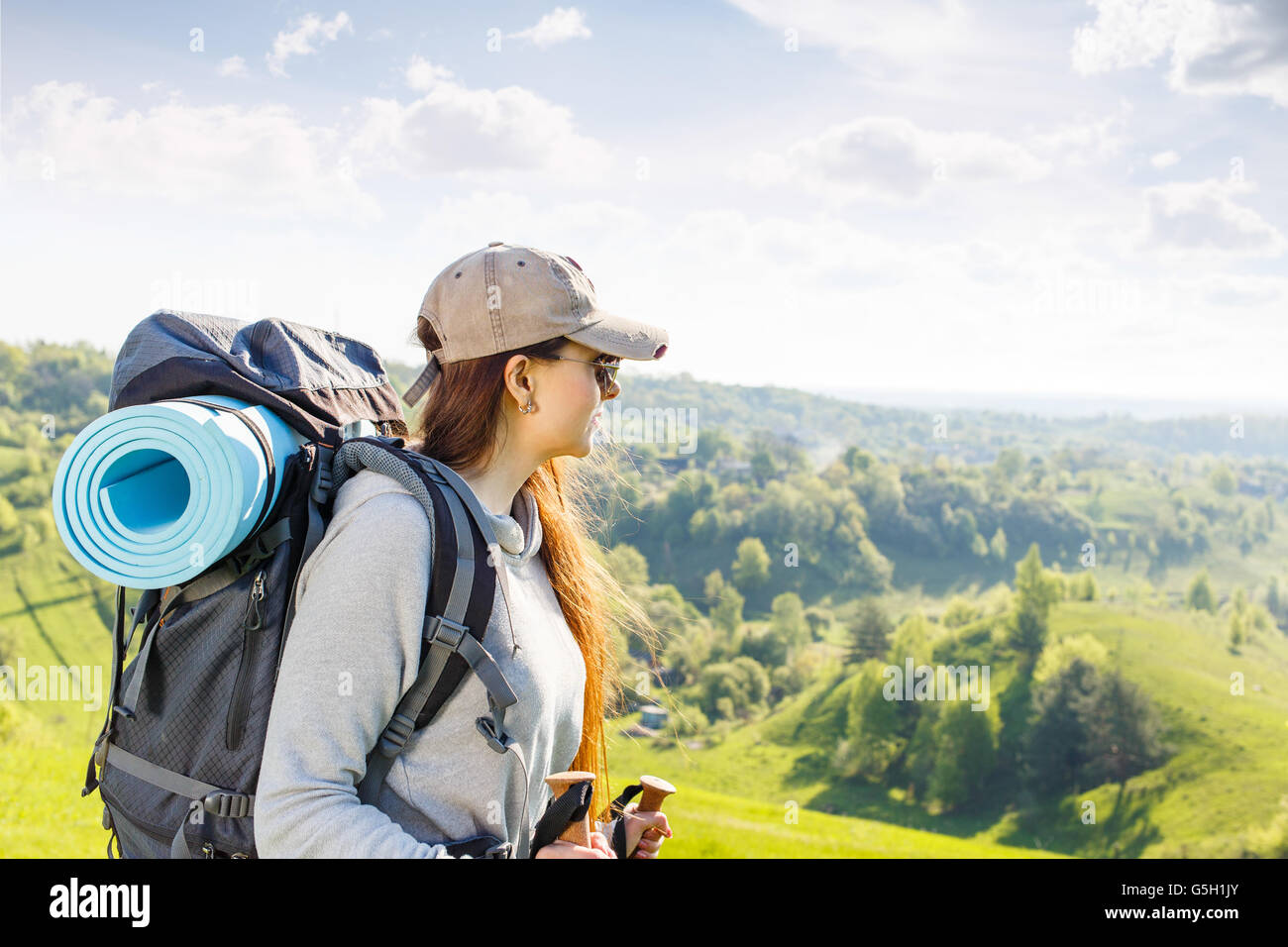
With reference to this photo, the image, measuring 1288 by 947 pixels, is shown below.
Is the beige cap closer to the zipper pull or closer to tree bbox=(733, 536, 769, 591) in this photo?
the zipper pull

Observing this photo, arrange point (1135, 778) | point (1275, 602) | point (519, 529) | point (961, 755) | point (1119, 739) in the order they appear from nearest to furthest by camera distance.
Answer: point (519, 529)
point (1135, 778)
point (961, 755)
point (1119, 739)
point (1275, 602)

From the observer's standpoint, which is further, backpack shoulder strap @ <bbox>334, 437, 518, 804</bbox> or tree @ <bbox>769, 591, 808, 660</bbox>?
tree @ <bbox>769, 591, 808, 660</bbox>

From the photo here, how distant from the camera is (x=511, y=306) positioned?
6.80 ft

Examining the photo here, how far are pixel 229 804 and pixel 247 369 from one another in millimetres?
901

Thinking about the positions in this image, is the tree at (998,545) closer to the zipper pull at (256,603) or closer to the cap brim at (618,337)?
the cap brim at (618,337)

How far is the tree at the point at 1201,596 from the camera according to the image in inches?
4461

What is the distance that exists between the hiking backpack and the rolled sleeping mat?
0.26ft

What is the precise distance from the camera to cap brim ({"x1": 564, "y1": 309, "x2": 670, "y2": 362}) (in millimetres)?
2143

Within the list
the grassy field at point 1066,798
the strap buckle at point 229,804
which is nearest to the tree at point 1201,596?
the grassy field at point 1066,798

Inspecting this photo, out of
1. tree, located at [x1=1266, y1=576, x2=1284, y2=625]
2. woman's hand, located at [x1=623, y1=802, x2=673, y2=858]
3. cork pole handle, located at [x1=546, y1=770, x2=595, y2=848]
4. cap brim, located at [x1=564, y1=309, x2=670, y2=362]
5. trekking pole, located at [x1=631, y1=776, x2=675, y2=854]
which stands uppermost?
cap brim, located at [x1=564, y1=309, x2=670, y2=362]

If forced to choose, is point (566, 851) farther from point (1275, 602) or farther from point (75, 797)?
point (1275, 602)

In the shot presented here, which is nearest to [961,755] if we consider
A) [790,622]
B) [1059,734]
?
[1059,734]

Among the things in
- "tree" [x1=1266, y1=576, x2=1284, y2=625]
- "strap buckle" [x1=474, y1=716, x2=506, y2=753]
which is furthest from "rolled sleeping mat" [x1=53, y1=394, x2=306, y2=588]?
"tree" [x1=1266, y1=576, x2=1284, y2=625]
